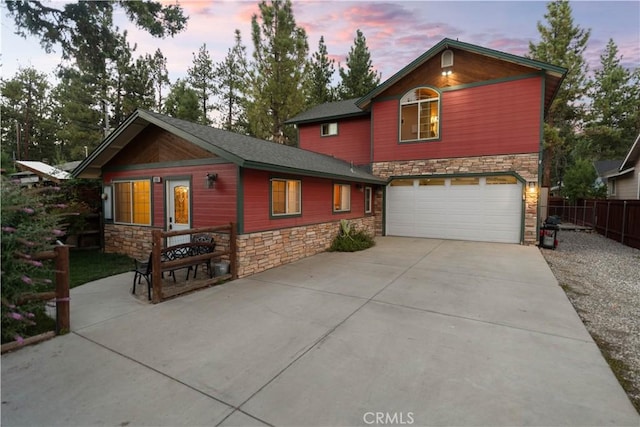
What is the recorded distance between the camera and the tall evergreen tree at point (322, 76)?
2519cm

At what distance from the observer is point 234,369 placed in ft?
9.70

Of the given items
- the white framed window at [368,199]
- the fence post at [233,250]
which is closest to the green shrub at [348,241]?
the white framed window at [368,199]

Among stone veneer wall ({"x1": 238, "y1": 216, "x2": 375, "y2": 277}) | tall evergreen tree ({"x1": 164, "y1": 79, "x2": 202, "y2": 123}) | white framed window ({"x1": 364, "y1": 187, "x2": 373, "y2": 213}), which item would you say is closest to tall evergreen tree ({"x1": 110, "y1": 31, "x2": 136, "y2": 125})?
tall evergreen tree ({"x1": 164, "y1": 79, "x2": 202, "y2": 123})

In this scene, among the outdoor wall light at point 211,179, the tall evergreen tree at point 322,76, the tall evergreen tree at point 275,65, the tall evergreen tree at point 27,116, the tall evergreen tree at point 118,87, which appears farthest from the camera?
the tall evergreen tree at point 27,116

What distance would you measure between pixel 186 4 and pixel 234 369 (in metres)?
12.8

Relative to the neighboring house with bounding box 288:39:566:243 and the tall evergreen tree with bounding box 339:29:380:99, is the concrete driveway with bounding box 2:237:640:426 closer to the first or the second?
the neighboring house with bounding box 288:39:566:243

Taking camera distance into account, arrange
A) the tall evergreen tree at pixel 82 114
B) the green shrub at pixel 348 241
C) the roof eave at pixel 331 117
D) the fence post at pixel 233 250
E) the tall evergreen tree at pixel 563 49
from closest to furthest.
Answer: the fence post at pixel 233 250
the green shrub at pixel 348 241
the roof eave at pixel 331 117
the tall evergreen tree at pixel 563 49
the tall evergreen tree at pixel 82 114

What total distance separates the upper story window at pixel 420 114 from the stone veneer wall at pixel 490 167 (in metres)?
1.14

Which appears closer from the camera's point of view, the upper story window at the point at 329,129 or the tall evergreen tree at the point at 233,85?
the upper story window at the point at 329,129

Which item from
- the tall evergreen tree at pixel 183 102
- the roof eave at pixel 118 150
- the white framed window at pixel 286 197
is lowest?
the white framed window at pixel 286 197

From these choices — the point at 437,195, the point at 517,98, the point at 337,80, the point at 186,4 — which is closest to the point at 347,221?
the point at 437,195

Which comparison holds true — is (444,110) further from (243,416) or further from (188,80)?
(188,80)

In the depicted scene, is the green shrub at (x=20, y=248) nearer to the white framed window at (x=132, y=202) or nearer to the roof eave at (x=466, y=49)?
the white framed window at (x=132, y=202)

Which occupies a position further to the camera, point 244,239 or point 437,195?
point 437,195
